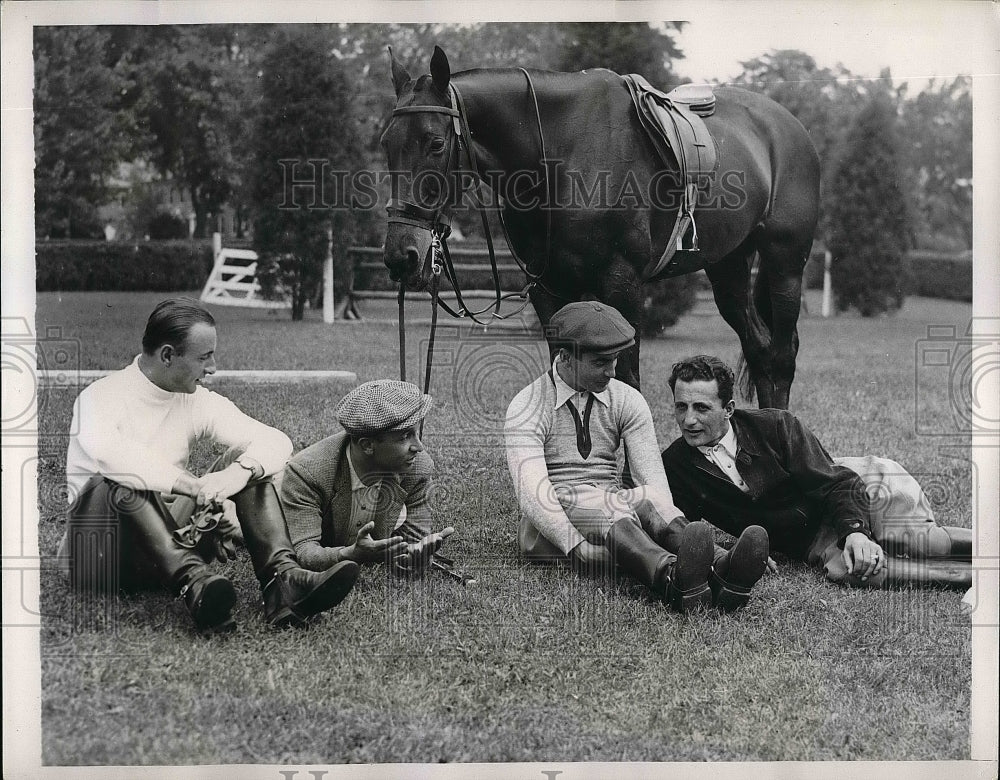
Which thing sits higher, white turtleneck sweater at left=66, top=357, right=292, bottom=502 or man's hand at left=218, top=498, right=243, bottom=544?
white turtleneck sweater at left=66, top=357, right=292, bottom=502

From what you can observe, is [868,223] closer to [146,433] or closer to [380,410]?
[380,410]

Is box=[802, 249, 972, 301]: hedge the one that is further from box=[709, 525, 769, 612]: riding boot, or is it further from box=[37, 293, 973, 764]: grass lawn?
box=[709, 525, 769, 612]: riding boot

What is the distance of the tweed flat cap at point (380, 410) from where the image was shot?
13.2 ft

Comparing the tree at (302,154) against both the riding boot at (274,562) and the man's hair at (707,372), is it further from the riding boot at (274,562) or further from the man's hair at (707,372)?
the man's hair at (707,372)

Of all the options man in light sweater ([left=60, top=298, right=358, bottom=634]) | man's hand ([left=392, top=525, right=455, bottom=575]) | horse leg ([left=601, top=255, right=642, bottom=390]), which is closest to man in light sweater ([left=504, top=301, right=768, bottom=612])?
horse leg ([left=601, top=255, right=642, bottom=390])

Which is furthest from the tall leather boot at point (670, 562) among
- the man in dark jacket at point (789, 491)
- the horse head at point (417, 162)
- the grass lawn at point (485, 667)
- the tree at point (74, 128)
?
the tree at point (74, 128)

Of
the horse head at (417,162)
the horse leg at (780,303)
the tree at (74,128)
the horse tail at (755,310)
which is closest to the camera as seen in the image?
the horse head at (417,162)

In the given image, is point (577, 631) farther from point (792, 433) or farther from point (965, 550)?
point (965, 550)

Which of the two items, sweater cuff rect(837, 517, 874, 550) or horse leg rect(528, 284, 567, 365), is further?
horse leg rect(528, 284, 567, 365)

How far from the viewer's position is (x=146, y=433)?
405 centimetres

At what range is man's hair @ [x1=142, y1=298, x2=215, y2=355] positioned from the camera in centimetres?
402

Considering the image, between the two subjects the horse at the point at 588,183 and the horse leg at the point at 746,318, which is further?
the horse leg at the point at 746,318

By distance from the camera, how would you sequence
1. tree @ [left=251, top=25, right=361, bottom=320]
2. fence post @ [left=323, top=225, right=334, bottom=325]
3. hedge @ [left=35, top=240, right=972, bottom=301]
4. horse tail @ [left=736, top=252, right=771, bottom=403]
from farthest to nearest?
fence post @ [left=323, top=225, right=334, bottom=325] → tree @ [left=251, top=25, right=361, bottom=320] → horse tail @ [left=736, top=252, right=771, bottom=403] → hedge @ [left=35, top=240, right=972, bottom=301]

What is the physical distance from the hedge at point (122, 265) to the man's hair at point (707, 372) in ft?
8.95
